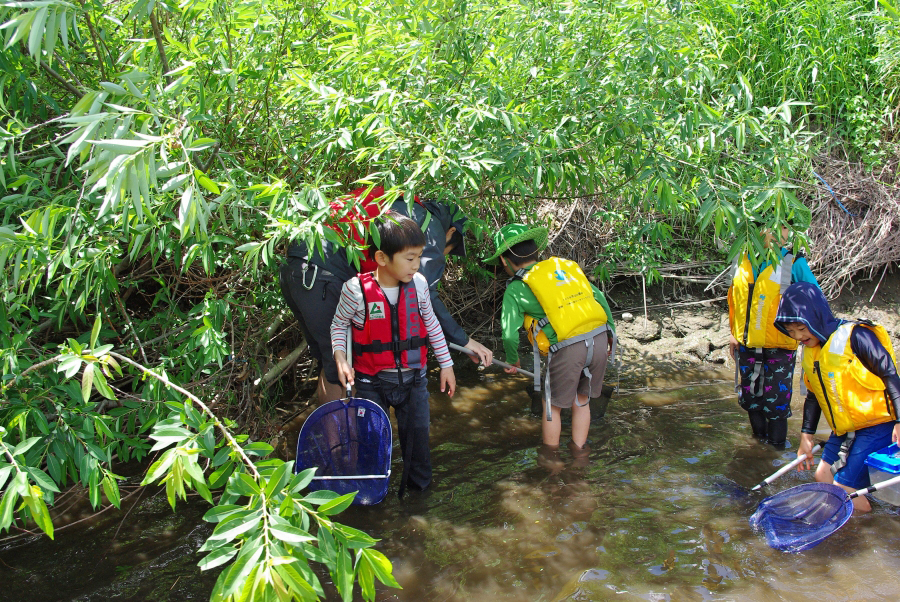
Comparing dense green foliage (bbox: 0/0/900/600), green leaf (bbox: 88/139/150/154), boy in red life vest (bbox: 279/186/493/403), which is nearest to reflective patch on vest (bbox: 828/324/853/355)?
dense green foliage (bbox: 0/0/900/600)

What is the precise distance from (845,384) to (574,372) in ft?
4.49

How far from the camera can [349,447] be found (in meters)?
3.36

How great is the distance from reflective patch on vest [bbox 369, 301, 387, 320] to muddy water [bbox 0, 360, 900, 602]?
1.02 meters

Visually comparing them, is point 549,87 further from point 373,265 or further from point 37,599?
point 37,599

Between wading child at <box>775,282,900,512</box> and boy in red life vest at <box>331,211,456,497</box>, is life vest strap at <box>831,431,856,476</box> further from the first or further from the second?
boy in red life vest at <box>331,211,456,497</box>

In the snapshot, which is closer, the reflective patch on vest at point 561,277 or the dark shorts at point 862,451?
the dark shorts at point 862,451

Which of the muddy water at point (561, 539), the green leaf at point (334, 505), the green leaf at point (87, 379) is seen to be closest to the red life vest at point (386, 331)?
the muddy water at point (561, 539)

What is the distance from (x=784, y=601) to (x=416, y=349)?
→ 6.39 feet

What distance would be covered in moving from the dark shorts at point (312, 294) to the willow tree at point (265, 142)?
0.83 ft

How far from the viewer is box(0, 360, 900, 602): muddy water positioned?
2854 mm

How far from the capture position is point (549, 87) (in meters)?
3.51

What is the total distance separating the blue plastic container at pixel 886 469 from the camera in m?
3.07

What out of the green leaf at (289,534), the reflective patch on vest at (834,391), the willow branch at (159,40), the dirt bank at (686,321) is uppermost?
the willow branch at (159,40)

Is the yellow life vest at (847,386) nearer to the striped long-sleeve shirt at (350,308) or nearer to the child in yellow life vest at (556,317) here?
the child in yellow life vest at (556,317)
